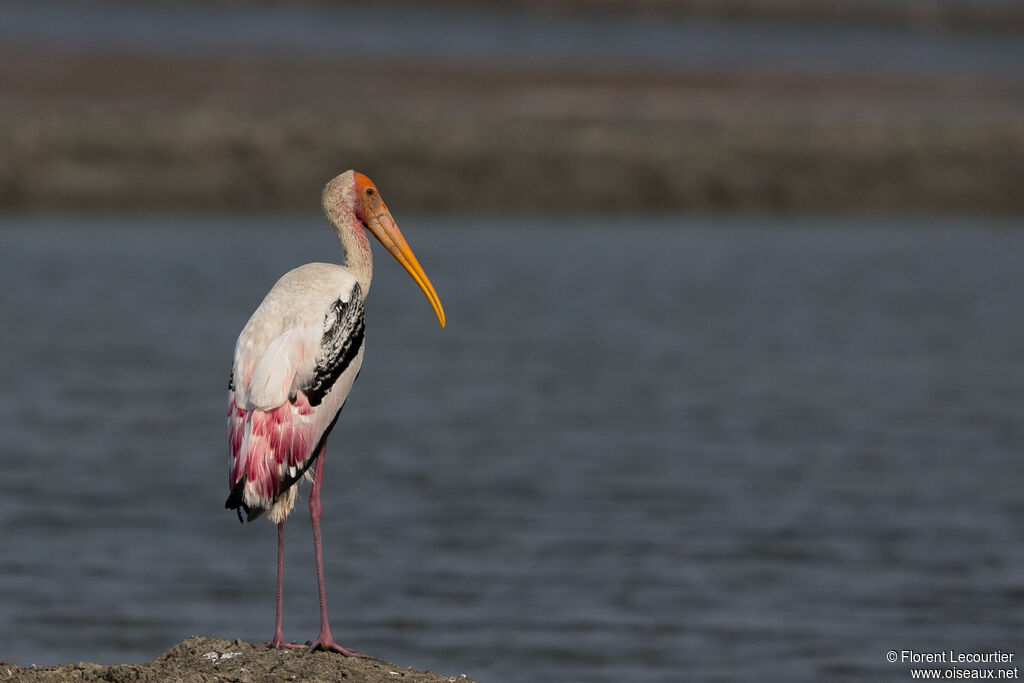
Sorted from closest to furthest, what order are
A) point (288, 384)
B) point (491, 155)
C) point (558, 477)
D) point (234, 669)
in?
point (234, 669), point (288, 384), point (558, 477), point (491, 155)

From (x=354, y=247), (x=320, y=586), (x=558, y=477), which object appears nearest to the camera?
(x=320, y=586)

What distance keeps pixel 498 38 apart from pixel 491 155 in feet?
117

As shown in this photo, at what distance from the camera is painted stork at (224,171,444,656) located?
8164 millimetres

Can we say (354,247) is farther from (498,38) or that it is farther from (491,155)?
(498,38)

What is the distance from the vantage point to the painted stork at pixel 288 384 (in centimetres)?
816

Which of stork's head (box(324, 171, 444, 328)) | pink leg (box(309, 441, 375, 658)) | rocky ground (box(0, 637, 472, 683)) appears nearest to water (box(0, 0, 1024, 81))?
→ stork's head (box(324, 171, 444, 328))

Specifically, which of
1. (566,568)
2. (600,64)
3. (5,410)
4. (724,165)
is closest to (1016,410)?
(566,568)

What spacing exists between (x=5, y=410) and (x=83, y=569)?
266 inches

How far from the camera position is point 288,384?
8.22 meters

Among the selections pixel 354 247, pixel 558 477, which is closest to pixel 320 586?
pixel 354 247

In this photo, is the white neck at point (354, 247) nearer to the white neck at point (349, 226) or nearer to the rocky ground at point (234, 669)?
the white neck at point (349, 226)

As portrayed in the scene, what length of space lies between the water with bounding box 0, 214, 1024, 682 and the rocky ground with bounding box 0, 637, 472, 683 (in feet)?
7.74

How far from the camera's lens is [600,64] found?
64812mm

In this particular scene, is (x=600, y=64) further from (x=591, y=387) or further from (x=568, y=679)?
(x=568, y=679)
